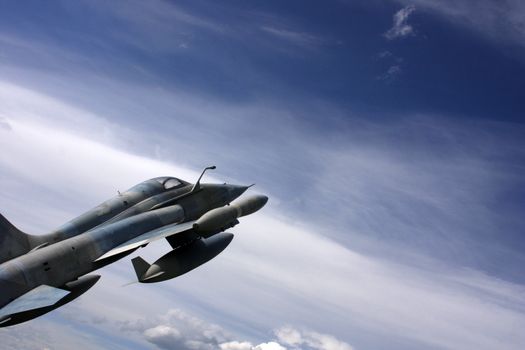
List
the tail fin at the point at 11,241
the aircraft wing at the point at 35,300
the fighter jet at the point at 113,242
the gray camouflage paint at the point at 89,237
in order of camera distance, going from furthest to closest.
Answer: the tail fin at the point at 11,241
the gray camouflage paint at the point at 89,237
the fighter jet at the point at 113,242
the aircraft wing at the point at 35,300

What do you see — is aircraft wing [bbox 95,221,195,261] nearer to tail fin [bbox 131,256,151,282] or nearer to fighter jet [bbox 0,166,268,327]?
fighter jet [bbox 0,166,268,327]

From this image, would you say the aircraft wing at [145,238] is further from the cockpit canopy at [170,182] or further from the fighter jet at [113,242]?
the cockpit canopy at [170,182]

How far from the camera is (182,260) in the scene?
83.1 ft

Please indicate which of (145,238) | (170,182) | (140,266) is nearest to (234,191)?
(170,182)

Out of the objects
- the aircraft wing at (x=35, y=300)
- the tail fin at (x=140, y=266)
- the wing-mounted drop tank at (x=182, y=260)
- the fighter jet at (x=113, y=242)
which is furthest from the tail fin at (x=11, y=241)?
the wing-mounted drop tank at (x=182, y=260)

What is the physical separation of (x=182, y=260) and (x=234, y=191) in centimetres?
884

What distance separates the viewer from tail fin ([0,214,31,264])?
2386 cm

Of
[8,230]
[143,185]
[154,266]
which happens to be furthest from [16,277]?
A: [143,185]

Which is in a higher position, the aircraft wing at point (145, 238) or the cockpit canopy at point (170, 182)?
the cockpit canopy at point (170, 182)

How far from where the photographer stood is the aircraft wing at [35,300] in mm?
19125

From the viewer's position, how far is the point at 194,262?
2573 centimetres

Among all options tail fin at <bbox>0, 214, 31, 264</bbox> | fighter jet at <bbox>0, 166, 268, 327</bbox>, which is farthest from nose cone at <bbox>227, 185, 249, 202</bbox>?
tail fin at <bbox>0, 214, 31, 264</bbox>

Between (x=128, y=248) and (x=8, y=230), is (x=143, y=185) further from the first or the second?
(x=8, y=230)

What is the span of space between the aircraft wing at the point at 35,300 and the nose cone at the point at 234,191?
14344mm
